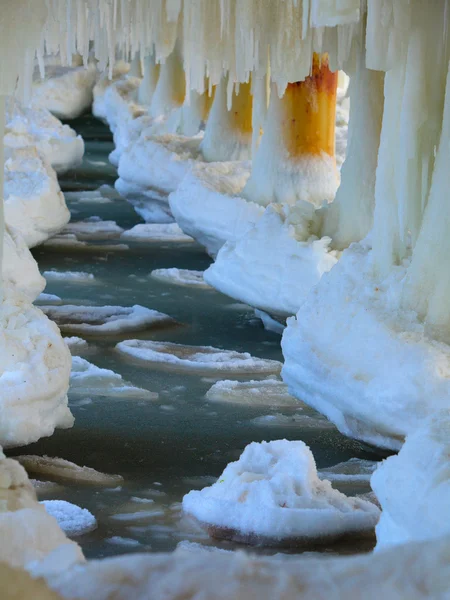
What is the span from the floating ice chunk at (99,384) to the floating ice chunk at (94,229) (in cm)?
539

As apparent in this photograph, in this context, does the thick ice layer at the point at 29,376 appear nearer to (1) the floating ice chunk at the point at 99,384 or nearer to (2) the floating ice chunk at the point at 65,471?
(2) the floating ice chunk at the point at 65,471

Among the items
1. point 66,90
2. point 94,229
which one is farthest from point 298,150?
point 66,90

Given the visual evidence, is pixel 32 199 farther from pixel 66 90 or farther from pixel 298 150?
pixel 66 90

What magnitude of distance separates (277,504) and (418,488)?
168 centimetres

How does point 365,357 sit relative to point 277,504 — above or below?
above

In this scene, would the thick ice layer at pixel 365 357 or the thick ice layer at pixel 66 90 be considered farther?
the thick ice layer at pixel 66 90

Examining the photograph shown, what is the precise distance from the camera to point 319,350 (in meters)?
5.42

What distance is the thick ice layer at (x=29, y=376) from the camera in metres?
4.75

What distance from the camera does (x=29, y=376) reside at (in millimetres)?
4852

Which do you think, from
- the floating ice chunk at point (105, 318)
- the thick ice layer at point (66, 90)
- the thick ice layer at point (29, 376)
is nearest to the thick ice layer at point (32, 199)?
the floating ice chunk at point (105, 318)

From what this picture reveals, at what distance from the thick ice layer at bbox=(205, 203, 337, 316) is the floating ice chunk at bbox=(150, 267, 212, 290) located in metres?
1.23

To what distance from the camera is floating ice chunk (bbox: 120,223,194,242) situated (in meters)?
12.0

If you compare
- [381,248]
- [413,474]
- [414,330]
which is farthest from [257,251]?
[413,474]

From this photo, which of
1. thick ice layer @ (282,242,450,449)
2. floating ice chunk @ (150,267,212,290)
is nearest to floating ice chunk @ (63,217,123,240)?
floating ice chunk @ (150,267,212,290)
